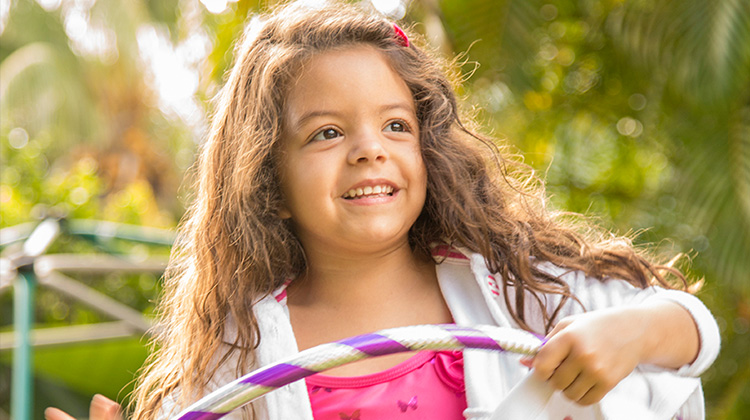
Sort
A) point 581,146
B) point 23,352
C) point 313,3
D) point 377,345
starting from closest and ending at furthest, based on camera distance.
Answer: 1. point 377,345
2. point 313,3
3. point 23,352
4. point 581,146

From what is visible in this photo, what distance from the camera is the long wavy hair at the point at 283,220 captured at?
1573 millimetres

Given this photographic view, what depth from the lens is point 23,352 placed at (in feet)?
7.97

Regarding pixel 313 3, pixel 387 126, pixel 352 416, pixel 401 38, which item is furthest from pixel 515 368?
pixel 313 3

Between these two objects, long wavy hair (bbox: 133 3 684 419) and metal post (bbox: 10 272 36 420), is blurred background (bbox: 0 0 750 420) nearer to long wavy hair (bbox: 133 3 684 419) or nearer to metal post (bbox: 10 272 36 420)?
metal post (bbox: 10 272 36 420)

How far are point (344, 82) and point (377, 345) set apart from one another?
632 mm

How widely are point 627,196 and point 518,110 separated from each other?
78cm

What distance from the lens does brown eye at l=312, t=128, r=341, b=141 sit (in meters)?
1.50

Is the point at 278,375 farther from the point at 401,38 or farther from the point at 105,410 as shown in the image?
the point at 401,38

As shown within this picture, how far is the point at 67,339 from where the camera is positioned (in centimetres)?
365

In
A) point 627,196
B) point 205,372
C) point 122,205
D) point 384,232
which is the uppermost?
point 122,205

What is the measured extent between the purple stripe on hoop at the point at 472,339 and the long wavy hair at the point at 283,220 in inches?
17.8

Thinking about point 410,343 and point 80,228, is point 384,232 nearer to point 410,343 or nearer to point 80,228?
point 410,343

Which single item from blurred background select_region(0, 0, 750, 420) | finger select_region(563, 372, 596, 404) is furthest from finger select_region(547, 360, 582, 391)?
blurred background select_region(0, 0, 750, 420)

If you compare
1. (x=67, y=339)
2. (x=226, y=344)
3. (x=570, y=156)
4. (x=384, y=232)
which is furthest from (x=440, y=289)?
(x=570, y=156)
